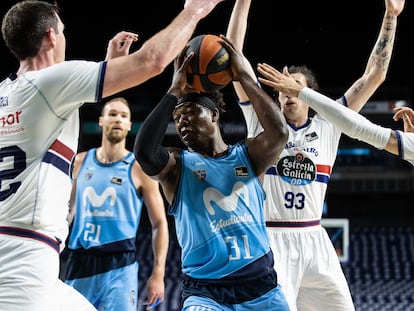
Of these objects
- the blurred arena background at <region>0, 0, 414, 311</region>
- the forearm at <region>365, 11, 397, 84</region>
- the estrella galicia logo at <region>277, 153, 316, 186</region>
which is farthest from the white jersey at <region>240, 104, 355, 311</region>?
the blurred arena background at <region>0, 0, 414, 311</region>

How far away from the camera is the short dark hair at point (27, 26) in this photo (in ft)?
10.1

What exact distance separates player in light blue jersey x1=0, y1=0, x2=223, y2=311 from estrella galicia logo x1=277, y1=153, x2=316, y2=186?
1.79 meters

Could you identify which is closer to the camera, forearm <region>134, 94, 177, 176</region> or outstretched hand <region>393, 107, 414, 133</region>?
forearm <region>134, 94, 177, 176</region>

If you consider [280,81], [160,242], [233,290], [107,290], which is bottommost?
[107,290]

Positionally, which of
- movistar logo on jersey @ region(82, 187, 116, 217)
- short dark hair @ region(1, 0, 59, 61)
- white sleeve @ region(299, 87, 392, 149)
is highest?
short dark hair @ region(1, 0, 59, 61)

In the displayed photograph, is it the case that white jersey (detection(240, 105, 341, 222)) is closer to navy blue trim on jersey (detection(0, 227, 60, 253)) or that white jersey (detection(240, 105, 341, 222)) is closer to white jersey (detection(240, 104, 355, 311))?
white jersey (detection(240, 104, 355, 311))

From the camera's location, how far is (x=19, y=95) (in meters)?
3.00

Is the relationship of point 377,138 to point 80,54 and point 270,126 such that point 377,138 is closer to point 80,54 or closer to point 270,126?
point 270,126

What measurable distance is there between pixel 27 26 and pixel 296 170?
231 cm

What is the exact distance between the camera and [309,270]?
449 cm

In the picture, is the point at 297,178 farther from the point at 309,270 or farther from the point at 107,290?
the point at 107,290

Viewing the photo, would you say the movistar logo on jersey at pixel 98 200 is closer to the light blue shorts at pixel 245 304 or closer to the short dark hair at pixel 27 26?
the light blue shorts at pixel 245 304

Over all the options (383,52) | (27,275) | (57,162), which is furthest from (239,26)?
(27,275)

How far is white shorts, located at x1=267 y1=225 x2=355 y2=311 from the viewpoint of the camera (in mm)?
4434
